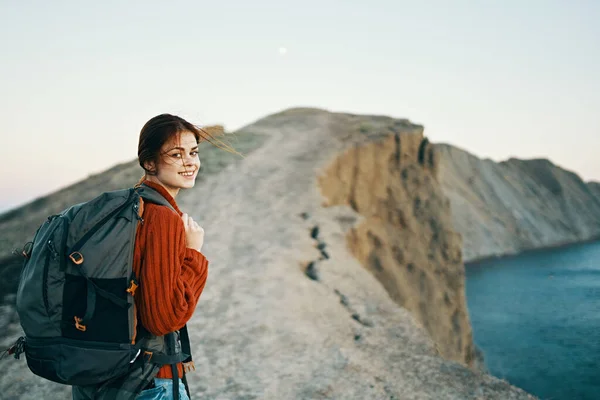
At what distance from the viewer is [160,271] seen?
6.23ft

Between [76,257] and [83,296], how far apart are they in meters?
0.18

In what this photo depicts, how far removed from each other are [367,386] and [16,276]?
6.81 m

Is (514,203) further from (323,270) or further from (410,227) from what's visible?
(323,270)

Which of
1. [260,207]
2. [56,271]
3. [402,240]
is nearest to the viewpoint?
[56,271]

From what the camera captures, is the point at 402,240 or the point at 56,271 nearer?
the point at 56,271

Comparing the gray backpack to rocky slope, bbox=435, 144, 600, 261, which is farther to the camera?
rocky slope, bbox=435, 144, 600, 261

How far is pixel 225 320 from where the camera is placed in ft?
21.1

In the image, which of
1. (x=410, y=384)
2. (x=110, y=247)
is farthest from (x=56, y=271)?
(x=410, y=384)

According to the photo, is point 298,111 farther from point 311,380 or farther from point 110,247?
point 110,247

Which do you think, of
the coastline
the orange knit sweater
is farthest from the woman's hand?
the coastline

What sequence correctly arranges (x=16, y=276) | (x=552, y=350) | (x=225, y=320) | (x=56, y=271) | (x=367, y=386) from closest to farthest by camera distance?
(x=56, y=271) → (x=367, y=386) → (x=225, y=320) → (x=16, y=276) → (x=552, y=350)

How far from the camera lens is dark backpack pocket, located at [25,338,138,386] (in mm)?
1844

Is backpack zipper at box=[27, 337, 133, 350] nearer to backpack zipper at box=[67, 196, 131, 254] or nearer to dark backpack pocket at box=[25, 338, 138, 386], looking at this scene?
dark backpack pocket at box=[25, 338, 138, 386]

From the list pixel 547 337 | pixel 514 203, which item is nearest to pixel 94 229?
pixel 547 337
